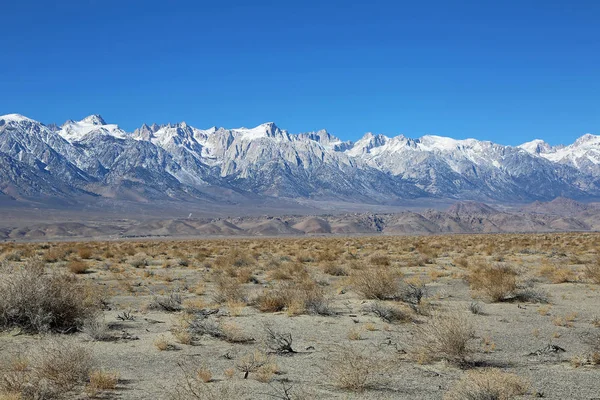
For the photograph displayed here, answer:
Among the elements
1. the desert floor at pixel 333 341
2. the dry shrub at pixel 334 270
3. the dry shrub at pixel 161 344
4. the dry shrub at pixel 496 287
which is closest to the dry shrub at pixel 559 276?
the desert floor at pixel 333 341

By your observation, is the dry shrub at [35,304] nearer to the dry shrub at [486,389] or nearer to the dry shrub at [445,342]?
the dry shrub at [445,342]

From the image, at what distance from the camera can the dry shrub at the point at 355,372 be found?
32.0ft

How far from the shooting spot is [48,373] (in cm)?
925

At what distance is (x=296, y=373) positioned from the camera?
424 inches

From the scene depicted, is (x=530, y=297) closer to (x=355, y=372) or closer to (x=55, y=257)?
(x=355, y=372)

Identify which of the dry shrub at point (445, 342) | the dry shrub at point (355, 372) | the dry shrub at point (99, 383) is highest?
the dry shrub at point (445, 342)

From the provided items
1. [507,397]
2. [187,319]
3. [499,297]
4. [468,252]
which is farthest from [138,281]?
[468,252]

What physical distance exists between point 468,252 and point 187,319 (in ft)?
101

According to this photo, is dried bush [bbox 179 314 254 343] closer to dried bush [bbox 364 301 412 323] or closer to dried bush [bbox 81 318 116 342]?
dried bush [bbox 81 318 116 342]

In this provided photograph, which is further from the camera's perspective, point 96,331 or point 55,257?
point 55,257

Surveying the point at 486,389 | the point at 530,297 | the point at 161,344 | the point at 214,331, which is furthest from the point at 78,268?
the point at 486,389

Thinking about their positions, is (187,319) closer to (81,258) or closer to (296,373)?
(296,373)

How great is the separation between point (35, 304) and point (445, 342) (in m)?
9.43

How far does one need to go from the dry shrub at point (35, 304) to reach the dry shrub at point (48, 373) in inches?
137
